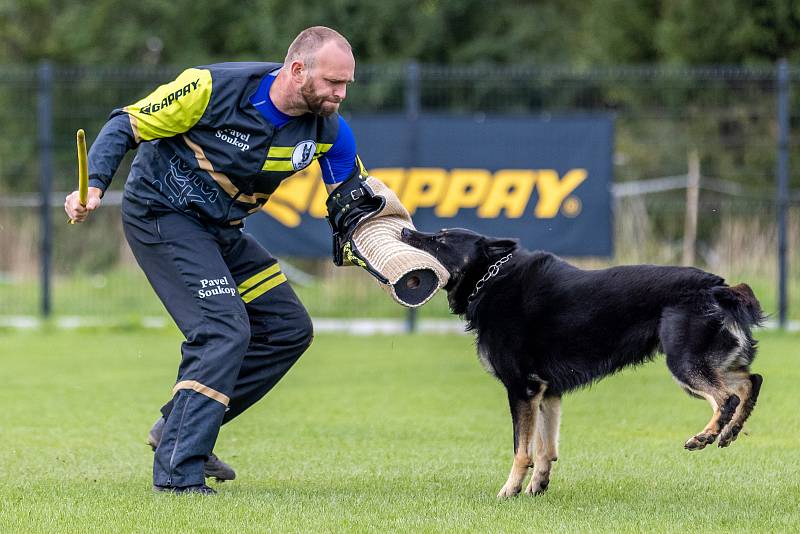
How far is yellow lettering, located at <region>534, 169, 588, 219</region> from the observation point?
1363cm

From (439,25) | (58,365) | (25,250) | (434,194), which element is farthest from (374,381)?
(439,25)

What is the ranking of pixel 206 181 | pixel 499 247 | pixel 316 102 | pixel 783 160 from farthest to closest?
pixel 783 160, pixel 499 247, pixel 206 181, pixel 316 102

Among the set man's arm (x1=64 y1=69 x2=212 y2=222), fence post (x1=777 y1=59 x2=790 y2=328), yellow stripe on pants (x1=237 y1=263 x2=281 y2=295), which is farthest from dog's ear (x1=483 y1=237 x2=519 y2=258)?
fence post (x1=777 y1=59 x2=790 y2=328)

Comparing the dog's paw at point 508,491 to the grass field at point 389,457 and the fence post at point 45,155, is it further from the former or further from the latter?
the fence post at point 45,155

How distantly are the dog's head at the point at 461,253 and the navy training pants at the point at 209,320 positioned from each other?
0.72 metres

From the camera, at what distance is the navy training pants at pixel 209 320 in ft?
17.6

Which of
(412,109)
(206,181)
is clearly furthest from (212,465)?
(412,109)

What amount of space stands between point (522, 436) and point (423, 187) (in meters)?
8.34

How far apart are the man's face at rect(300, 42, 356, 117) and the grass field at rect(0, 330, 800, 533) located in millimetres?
1739

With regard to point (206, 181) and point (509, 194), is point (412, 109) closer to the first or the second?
point (509, 194)

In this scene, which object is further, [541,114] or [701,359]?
[541,114]

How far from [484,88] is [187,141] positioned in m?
18.1

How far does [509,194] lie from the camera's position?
45.0 ft

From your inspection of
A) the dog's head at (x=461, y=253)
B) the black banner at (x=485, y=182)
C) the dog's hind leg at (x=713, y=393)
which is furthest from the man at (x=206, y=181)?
the black banner at (x=485, y=182)
